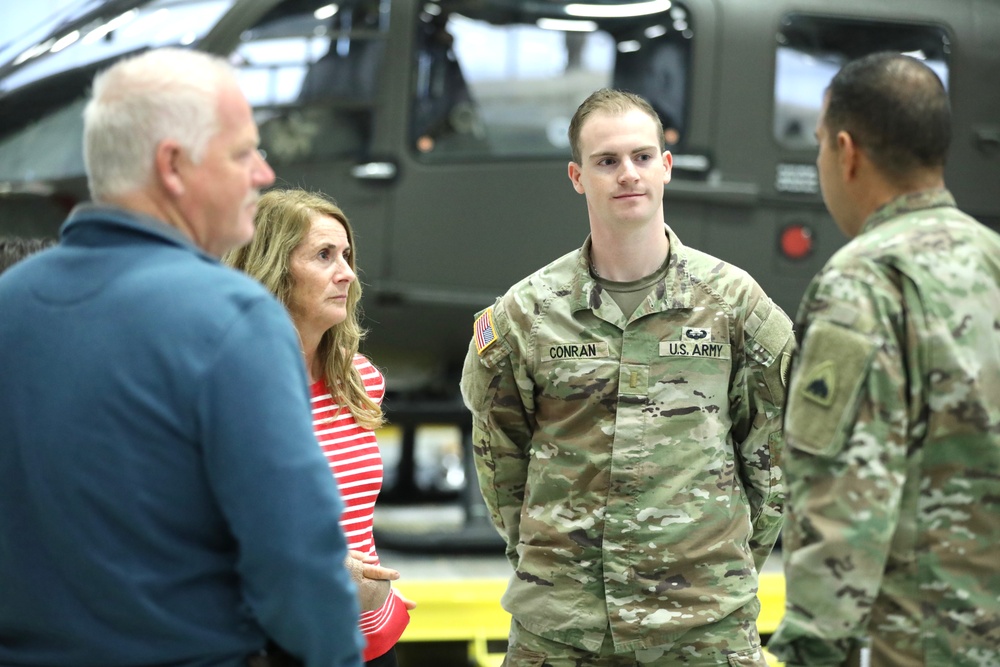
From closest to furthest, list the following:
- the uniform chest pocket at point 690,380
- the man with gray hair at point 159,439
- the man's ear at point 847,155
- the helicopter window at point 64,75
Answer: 1. the man with gray hair at point 159,439
2. the man's ear at point 847,155
3. the uniform chest pocket at point 690,380
4. the helicopter window at point 64,75

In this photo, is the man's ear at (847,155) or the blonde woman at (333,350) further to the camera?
the blonde woman at (333,350)

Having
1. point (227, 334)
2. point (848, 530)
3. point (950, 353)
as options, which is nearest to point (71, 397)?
point (227, 334)

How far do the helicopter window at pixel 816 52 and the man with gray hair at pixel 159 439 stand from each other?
3.90m

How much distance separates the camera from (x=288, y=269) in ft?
7.67

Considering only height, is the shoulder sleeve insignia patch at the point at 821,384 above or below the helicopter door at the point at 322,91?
above

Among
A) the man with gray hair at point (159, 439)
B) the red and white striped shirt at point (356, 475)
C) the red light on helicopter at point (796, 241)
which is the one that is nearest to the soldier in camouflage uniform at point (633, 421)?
the red and white striped shirt at point (356, 475)

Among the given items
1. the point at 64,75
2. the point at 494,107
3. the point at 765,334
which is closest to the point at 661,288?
the point at 765,334

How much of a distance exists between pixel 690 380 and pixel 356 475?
0.67 meters

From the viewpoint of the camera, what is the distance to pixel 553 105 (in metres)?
4.98

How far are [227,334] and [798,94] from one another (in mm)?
4079

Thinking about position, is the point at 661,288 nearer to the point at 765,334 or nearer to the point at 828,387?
the point at 765,334

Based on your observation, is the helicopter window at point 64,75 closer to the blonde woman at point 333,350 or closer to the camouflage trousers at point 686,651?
the blonde woman at point 333,350

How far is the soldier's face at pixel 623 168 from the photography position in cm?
234

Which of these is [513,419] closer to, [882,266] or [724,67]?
[882,266]
